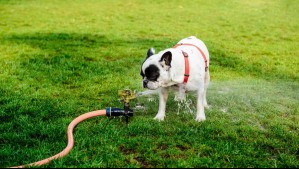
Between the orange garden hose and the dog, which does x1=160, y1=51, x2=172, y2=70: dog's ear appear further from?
the orange garden hose

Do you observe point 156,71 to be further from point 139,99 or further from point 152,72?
point 139,99

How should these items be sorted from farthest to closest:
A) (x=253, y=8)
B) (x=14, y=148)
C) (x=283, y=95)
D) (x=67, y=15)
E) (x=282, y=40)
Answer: (x=253, y=8) → (x=67, y=15) → (x=282, y=40) → (x=283, y=95) → (x=14, y=148)

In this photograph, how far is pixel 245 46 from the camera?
13625mm

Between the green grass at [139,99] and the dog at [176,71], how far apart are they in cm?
54

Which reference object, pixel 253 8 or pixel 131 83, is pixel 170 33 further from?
pixel 253 8

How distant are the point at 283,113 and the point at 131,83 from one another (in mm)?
3472

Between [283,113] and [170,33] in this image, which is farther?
[170,33]

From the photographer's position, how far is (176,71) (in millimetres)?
5969

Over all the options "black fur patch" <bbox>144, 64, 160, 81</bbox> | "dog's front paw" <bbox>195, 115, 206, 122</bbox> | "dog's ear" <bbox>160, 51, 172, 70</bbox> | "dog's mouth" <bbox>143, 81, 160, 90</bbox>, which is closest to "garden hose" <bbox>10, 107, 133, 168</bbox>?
"dog's mouth" <bbox>143, 81, 160, 90</bbox>

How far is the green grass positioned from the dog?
0.54 metres

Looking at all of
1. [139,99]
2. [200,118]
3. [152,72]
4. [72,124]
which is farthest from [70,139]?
[139,99]

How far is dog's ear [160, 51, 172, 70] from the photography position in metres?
5.67

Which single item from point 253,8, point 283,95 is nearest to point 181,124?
point 283,95

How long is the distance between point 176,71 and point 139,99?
76.2 inches
